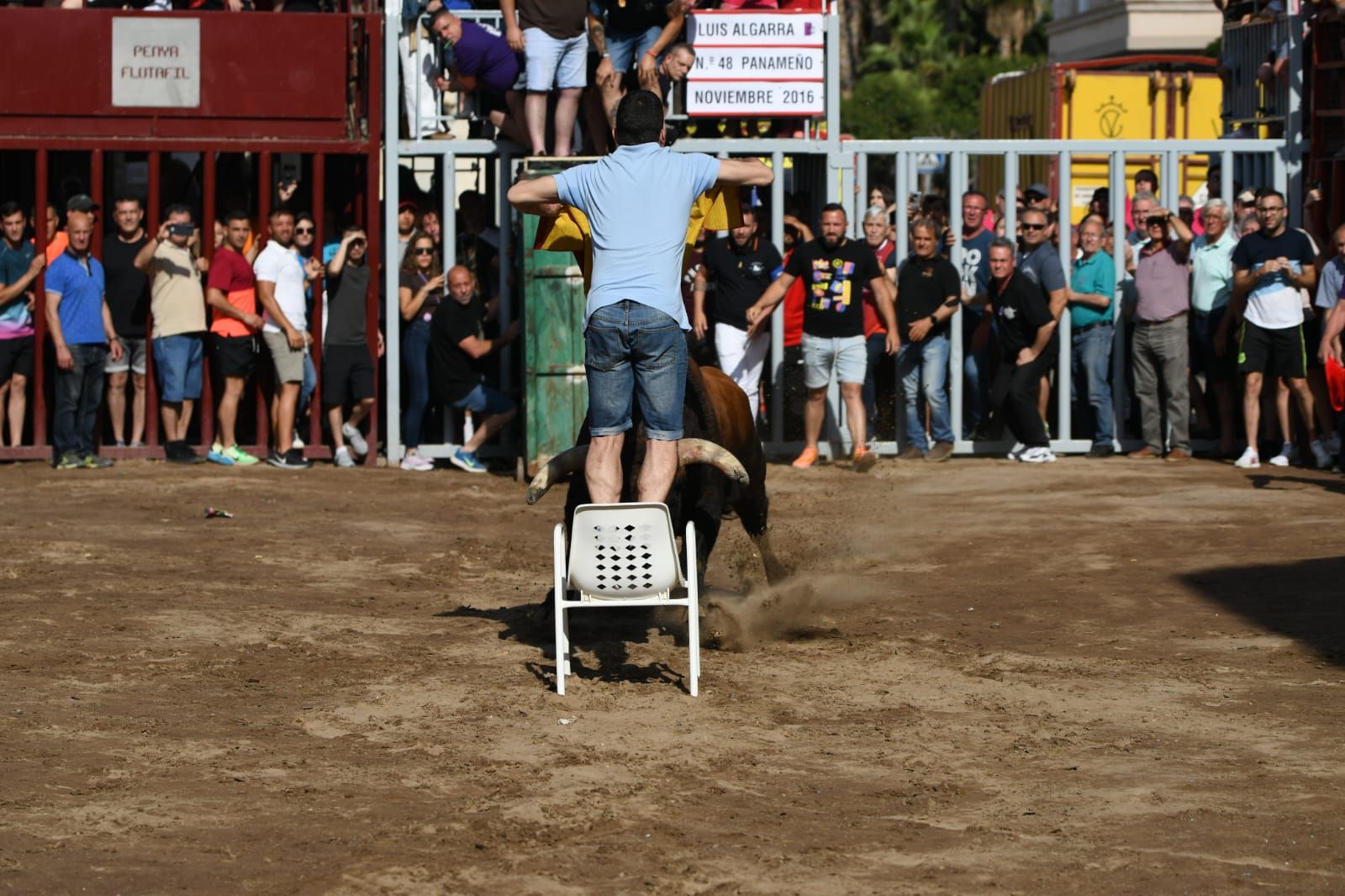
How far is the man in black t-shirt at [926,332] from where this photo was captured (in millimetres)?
15469

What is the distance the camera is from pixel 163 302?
14945 millimetres

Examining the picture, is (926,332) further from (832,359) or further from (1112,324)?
(1112,324)

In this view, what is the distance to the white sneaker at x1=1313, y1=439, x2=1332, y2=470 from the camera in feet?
48.1

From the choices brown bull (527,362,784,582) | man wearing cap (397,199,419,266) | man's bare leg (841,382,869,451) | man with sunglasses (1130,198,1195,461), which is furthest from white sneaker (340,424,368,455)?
brown bull (527,362,784,582)

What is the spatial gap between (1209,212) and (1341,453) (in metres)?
2.16

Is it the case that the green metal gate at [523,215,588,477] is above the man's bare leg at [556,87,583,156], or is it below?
below

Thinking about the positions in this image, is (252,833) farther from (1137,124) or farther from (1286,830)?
(1137,124)

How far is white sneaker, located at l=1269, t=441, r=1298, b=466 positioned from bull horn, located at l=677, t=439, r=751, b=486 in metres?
8.31

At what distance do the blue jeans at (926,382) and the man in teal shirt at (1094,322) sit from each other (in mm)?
1109

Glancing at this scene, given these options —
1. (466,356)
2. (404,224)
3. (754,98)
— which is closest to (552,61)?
(754,98)

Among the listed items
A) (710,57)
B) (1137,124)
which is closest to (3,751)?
(710,57)

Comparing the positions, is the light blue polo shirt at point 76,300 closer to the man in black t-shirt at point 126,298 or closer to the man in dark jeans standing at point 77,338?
the man in dark jeans standing at point 77,338

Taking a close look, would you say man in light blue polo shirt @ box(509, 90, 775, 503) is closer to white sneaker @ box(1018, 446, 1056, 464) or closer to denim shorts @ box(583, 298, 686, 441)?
denim shorts @ box(583, 298, 686, 441)

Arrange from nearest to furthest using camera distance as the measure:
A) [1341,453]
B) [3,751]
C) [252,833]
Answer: [252,833] → [3,751] → [1341,453]
